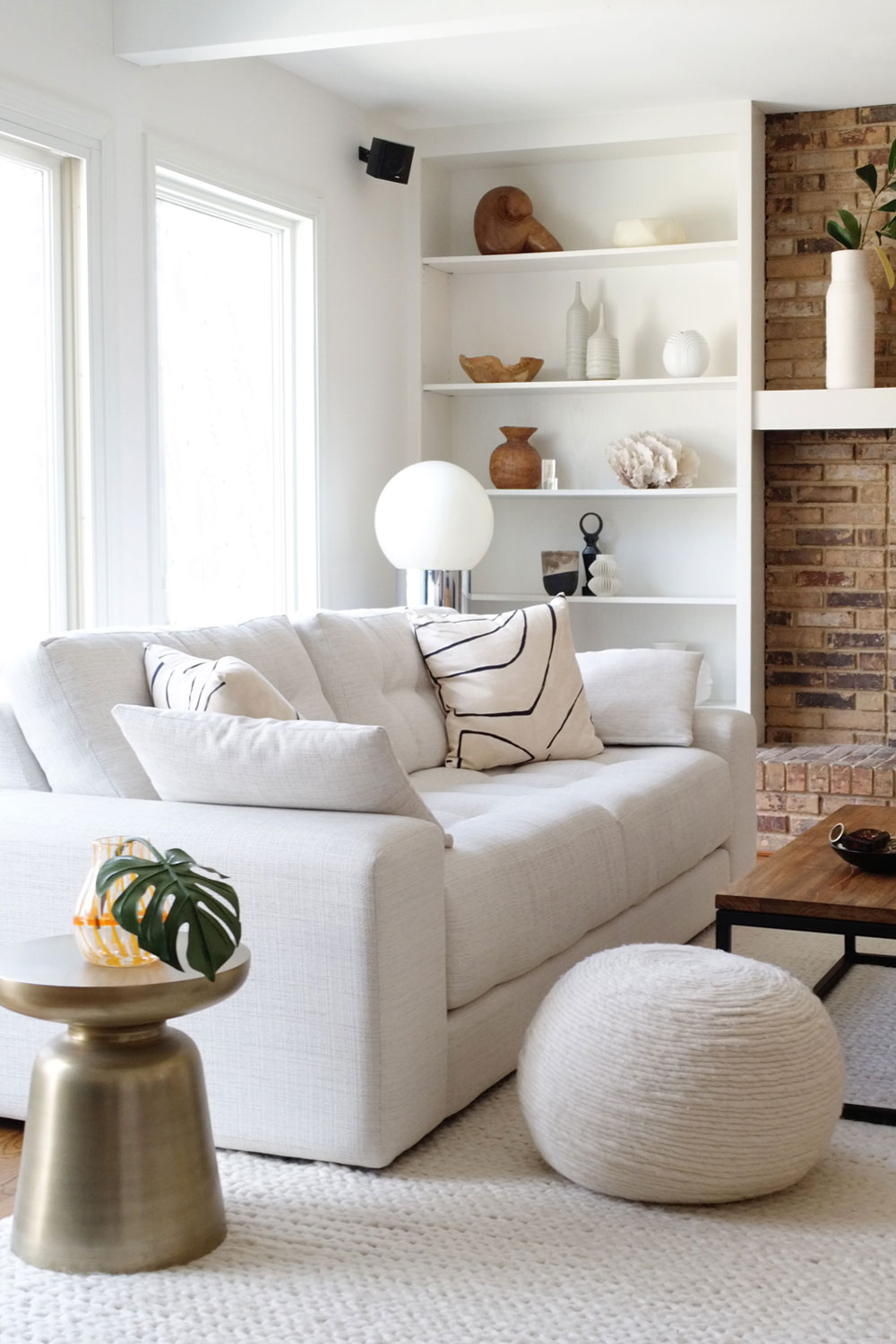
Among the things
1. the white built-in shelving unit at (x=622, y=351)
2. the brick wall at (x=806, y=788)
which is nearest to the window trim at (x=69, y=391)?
the white built-in shelving unit at (x=622, y=351)

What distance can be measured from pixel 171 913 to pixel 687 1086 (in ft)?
2.62

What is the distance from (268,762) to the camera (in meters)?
2.56

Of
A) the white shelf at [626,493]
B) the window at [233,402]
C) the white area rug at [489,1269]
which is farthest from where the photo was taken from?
the white shelf at [626,493]

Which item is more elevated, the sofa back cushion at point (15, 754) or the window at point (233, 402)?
the window at point (233, 402)

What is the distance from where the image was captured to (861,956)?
140 inches

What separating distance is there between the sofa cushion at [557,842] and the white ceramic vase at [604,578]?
1750mm

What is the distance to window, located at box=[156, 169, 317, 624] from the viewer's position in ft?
15.3

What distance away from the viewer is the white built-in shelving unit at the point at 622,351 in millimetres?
5559

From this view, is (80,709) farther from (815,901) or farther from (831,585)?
(831,585)

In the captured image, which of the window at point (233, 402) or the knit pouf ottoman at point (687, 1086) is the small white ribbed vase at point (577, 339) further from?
the knit pouf ottoman at point (687, 1086)

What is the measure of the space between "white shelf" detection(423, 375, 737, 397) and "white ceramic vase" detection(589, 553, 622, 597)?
65cm

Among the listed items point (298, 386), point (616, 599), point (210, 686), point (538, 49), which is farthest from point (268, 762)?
point (616, 599)

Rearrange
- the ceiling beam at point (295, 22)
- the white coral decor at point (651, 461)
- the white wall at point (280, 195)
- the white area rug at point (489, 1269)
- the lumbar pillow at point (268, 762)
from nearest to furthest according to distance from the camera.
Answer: the white area rug at point (489, 1269) < the lumbar pillow at point (268, 762) < the ceiling beam at point (295, 22) < the white wall at point (280, 195) < the white coral decor at point (651, 461)

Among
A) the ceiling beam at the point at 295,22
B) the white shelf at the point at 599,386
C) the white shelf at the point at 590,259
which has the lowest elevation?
the white shelf at the point at 599,386
